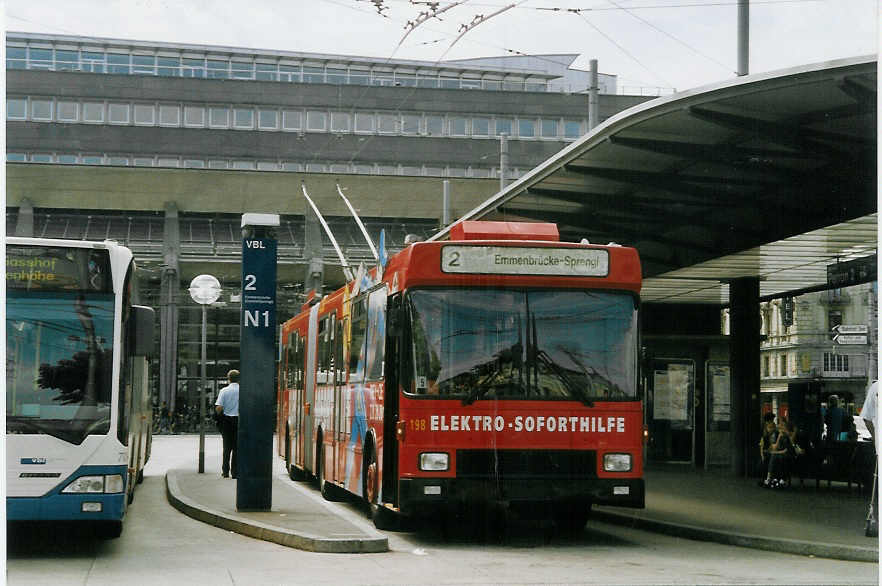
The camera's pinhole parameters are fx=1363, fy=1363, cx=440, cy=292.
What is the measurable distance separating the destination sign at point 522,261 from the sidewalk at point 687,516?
8.22ft

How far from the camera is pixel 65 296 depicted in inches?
426

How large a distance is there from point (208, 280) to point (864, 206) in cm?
1119

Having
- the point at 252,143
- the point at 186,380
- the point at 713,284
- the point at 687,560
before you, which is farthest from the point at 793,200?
the point at 252,143

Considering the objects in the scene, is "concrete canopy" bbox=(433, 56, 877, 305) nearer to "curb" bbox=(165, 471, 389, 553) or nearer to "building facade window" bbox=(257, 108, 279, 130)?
"curb" bbox=(165, 471, 389, 553)

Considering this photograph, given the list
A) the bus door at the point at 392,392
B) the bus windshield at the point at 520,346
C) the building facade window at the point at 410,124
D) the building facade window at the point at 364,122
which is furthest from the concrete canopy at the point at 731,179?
the building facade window at the point at 410,124

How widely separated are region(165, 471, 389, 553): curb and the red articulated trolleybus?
2.34ft

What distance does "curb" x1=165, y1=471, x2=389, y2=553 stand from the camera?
37.1 feet

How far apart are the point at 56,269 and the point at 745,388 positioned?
49.2 feet

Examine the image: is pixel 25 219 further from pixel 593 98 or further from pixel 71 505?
pixel 71 505

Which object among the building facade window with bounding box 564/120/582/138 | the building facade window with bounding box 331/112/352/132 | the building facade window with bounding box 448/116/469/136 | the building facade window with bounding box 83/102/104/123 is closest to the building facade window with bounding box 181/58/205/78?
the building facade window with bounding box 83/102/104/123

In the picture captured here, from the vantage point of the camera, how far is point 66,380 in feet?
34.8

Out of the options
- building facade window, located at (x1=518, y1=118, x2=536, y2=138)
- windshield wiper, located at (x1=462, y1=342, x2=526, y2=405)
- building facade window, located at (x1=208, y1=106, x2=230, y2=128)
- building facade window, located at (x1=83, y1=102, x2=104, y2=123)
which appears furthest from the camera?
building facade window, located at (x1=518, y1=118, x2=536, y2=138)

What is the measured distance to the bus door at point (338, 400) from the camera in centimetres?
1580

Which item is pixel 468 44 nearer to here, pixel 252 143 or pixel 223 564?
pixel 223 564
